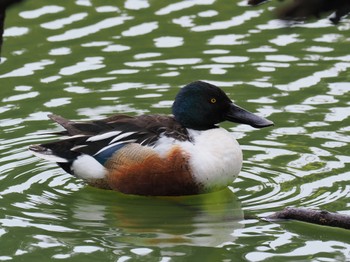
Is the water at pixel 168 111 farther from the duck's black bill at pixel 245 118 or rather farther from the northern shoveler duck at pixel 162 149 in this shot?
the duck's black bill at pixel 245 118

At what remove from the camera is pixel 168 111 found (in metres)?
8.95

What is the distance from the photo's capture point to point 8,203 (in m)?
6.69

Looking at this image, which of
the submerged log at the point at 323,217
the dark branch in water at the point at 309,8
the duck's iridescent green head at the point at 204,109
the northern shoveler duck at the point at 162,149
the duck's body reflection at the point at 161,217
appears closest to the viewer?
the dark branch in water at the point at 309,8

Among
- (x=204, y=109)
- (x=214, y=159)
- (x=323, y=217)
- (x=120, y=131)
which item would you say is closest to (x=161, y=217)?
(x=214, y=159)

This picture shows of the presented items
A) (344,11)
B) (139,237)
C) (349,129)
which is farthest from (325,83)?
(344,11)

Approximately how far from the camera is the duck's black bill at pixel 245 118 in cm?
726

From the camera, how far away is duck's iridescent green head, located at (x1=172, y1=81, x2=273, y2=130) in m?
7.22

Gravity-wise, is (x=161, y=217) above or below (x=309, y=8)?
below

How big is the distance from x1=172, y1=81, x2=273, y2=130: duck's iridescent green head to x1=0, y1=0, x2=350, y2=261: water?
1.76 feet

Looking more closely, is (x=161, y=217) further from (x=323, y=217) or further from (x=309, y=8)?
(x=309, y=8)

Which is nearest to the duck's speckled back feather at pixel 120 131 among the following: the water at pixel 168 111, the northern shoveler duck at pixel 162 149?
the northern shoveler duck at pixel 162 149

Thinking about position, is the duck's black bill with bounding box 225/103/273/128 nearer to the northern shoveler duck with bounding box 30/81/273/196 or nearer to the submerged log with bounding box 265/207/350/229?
the northern shoveler duck with bounding box 30/81/273/196

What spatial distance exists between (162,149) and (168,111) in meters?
2.14

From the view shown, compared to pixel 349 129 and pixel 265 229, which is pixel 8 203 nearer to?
pixel 265 229
